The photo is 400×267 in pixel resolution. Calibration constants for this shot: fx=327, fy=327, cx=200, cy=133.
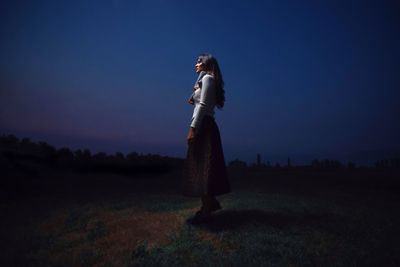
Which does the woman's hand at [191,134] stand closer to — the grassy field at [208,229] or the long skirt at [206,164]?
the long skirt at [206,164]

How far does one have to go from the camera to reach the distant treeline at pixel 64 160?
12672mm

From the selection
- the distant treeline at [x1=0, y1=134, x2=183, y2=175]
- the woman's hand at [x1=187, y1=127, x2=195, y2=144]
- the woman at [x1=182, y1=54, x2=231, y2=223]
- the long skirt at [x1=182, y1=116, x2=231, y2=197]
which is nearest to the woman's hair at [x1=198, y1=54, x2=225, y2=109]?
the woman at [x1=182, y1=54, x2=231, y2=223]

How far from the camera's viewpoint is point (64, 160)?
14.5 m

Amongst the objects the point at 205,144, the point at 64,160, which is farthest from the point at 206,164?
the point at 64,160

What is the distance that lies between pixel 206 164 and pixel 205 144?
35 centimetres

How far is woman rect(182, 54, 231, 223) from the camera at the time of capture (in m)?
5.56

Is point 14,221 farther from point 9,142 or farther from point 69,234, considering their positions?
point 9,142

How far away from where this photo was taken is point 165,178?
13.4 m

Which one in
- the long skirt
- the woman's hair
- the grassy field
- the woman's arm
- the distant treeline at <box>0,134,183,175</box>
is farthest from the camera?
the distant treeline at <box>0,134,183,175</box>

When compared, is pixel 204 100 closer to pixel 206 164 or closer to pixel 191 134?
pixel 191 134

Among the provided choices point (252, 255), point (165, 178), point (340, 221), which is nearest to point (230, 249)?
point (252, 255)

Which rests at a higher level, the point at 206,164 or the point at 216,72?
the point at 216,72

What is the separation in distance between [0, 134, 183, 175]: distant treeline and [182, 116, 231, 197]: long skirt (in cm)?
883

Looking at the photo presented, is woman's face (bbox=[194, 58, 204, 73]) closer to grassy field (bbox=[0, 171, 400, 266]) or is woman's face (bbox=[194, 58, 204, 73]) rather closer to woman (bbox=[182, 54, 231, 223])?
woman (bbox=[182, 54, 231, 223])
